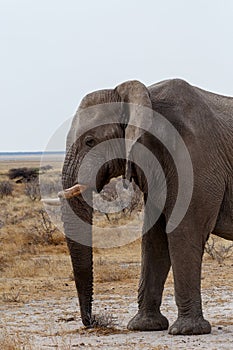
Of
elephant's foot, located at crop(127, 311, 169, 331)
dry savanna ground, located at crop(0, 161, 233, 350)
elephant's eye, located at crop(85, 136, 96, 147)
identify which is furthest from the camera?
elephant's foot, located at crop(127, 311, 169, 331)

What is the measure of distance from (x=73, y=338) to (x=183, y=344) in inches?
44.5

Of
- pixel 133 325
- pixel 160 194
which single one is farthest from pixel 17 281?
pixel 160 194

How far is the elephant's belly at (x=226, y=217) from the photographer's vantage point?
810 centimetres

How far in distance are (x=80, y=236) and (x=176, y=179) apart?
3.48ft

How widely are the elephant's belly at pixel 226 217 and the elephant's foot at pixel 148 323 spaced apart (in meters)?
1.21

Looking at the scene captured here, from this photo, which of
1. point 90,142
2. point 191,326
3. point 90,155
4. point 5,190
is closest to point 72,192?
point 90,155

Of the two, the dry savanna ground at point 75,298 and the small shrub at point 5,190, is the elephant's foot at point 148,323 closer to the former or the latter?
the dry savanna ground at point 75,298

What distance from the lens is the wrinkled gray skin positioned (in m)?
7.79

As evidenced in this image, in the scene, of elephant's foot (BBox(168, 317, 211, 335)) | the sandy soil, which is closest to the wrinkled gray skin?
elephant's foot (BBox(168, 317, 211, 335))

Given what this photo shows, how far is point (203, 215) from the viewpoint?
7.79 meters

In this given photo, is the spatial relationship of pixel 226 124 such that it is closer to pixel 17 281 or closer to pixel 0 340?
pixel 0 340

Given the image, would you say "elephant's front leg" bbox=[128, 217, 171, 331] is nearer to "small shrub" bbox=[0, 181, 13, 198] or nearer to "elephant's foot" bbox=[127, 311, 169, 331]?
"elephant's foot" bbox=[127, 311, 169, 331]

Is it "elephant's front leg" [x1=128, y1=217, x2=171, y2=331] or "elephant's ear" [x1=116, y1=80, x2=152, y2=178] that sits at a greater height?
"elephant's ear" [x1=116, y1=80, x2=152, y2=178]

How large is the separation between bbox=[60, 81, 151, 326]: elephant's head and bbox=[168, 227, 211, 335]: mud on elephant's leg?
83 cm
